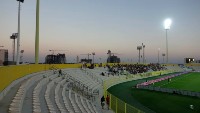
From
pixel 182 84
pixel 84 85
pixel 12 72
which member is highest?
pixel 12 72

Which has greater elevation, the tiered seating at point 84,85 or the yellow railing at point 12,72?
the yellow railing at point 12,72

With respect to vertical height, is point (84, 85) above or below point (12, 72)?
below

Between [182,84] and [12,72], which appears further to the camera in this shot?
[182,84]

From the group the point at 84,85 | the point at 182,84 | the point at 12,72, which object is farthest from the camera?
the point at 182,84

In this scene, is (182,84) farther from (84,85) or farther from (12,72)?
(12,72)

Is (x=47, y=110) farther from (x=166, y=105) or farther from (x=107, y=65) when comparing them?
(x=107, y=65)

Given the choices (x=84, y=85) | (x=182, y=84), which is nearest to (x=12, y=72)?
(x=84, y=85)

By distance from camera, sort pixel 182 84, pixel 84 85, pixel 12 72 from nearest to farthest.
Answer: pixel 12 72, pixel 84 85, pixel 182 84

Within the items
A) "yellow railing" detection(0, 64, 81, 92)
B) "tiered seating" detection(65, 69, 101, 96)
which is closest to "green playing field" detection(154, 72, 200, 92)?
"tiered seating" detection(65, 69, 101, 96)

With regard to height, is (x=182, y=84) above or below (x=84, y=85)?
below

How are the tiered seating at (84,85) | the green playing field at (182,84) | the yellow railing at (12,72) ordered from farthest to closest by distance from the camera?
the green playing field at (182,84)
the tiered seating at (84,85)
the yellow railing at (12,72)

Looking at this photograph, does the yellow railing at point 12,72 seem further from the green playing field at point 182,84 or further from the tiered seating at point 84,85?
the green playing field at point 182,84

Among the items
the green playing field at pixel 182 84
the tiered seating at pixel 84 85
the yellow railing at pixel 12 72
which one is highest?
the yellow railing at pixel 12 72

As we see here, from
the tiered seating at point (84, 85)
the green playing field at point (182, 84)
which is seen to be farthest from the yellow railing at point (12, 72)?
the green playing field at point (182, 84)
